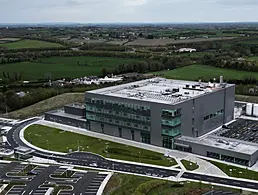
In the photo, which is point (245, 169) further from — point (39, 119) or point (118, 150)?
point (39, 119)

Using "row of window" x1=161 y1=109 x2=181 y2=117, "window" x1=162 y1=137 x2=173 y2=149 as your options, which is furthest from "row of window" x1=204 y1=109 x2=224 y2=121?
"window" x1=162 y1=137 x2=173 y2=149

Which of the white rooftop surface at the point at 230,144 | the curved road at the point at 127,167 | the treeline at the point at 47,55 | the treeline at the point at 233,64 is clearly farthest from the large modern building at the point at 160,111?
the treeline at the point at 47,55

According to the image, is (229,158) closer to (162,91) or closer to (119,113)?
(162,91)

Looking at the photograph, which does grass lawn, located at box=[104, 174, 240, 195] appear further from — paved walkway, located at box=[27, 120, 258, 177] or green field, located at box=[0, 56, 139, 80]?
green field, located at box=[0, 56, 139, 80]

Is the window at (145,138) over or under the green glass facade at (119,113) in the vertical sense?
under

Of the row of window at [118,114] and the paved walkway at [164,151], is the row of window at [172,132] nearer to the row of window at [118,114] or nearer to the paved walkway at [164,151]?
the paved walkway at [164,151]

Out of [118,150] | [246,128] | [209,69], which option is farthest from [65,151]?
[209,69]

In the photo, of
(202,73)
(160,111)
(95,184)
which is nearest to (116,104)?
(160,111)
